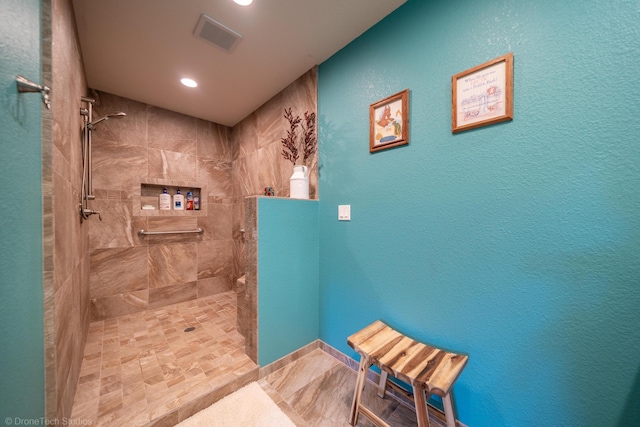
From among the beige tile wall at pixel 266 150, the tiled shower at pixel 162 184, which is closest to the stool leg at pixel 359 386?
the beige tile wall at pixel 266 150

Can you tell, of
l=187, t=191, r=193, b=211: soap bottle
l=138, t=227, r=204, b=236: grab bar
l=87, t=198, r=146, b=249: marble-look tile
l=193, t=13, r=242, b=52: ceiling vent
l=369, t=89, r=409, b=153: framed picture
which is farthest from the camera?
l=187, t=191, r=193, b=211: soap bottle

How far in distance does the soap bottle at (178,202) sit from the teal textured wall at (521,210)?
232 cm

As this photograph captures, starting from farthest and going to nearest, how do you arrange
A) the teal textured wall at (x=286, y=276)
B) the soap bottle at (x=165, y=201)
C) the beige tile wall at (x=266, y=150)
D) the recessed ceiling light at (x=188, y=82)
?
the soap bottle at (x=165, y=201) → the recessed ceiling light at (x=188, y=82) → the beige tile wall at (x=266, y=150) → the teal textured wall at (x=286, y=276)

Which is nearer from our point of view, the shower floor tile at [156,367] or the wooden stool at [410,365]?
the wooden stool at [410,365]

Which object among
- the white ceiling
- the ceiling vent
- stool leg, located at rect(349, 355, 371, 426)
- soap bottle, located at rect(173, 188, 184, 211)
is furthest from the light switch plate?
soap bottle, located at rect(173, 188, 184, 211)

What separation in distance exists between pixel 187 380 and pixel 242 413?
0.44 metres

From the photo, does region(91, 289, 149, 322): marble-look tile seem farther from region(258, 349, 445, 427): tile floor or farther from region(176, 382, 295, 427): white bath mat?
region(258, 349, 445, 427): tile floor

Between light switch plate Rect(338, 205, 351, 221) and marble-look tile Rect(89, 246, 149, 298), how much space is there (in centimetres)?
227

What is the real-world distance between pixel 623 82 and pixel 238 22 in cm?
189

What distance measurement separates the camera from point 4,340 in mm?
557

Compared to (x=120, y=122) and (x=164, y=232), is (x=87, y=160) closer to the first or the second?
(x=120, y=122)

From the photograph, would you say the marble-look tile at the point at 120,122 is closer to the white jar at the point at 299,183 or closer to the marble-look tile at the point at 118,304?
the marble-look tile at the point at 118,304

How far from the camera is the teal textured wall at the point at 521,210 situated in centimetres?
76

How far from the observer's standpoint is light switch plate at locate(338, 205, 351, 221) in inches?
62.7
